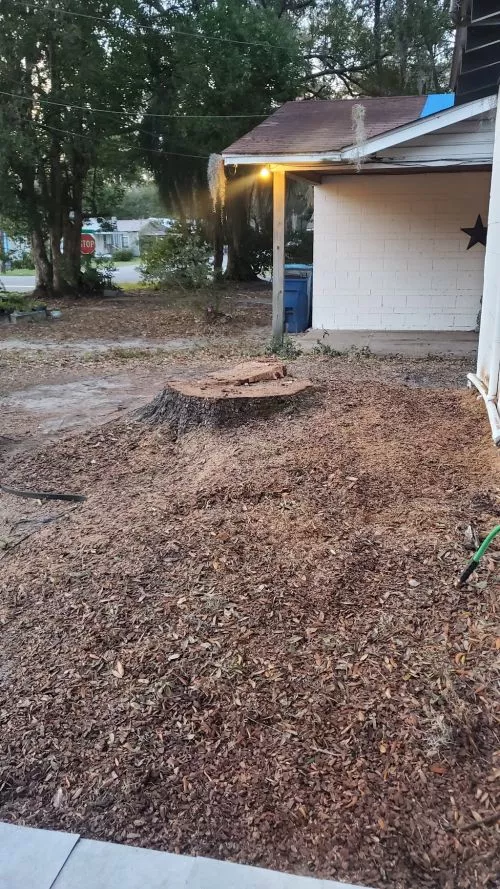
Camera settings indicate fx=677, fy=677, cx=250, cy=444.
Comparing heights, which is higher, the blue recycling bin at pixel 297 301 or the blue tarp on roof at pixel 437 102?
the blue tarp on roof at pixel 437 102

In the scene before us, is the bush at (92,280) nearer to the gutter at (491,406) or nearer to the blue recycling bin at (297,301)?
the blue recycling bin at (297,301)

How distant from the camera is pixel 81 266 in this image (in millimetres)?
18766

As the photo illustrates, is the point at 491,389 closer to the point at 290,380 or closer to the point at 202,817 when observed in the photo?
the point at 290,380

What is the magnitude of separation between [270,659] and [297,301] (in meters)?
9.23

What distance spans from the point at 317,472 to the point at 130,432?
199 centimetres

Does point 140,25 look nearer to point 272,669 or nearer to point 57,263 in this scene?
point 57,263

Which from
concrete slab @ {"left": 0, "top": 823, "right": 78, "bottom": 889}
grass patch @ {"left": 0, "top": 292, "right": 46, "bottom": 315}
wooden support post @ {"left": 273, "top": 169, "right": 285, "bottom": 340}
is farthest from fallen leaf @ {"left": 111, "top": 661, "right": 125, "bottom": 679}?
grass patch @ {"left": 0, "top": 292, "right": 46, "bottom": 315}

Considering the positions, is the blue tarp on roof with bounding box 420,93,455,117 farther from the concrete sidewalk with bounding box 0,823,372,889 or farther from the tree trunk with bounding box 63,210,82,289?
the tree trunk with bounding box 63,210,82,289

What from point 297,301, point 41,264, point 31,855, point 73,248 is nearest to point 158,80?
point 73,248

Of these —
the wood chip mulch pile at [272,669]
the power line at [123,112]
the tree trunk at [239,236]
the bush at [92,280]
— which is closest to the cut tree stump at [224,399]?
the wood chip mulch pile at [272,669]

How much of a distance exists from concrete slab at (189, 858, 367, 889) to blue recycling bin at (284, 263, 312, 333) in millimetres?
9969

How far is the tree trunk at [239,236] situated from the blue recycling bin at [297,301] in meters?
10.3

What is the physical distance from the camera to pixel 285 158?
321 inches

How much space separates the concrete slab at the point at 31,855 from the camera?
1746 mm
